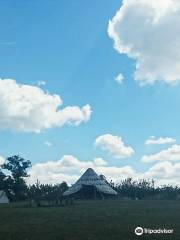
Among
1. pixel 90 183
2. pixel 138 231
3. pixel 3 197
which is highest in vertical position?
pixel 90 183

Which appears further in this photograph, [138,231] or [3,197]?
[3,197]

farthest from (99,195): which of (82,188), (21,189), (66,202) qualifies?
(66,202)

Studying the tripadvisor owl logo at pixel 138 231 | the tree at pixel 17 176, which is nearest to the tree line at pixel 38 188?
the tree at pixel 17 176

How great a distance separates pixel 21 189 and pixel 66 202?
50605 mm

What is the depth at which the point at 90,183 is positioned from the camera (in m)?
84.2

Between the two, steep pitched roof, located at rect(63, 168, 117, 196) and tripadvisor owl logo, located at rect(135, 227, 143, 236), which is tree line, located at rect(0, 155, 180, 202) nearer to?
steep pitched roof, located at rect(63, 168, 117, 196)

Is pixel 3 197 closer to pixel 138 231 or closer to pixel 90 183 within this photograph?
pixel 90 183

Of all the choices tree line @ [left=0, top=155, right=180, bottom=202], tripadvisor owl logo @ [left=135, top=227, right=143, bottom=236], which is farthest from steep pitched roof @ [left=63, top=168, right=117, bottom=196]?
tripadvisor owl logo @ [left=135, top=227, right=143, bottom=236]

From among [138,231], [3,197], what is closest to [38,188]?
[3,197]

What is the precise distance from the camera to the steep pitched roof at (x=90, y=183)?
84.2 m

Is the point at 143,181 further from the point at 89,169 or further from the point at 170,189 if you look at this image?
the point at 89,169

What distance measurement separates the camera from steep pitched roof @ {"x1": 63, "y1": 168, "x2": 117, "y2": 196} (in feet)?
276

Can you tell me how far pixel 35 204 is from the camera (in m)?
52.2

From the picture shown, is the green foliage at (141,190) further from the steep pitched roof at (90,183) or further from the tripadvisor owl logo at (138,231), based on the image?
the tripadvisor owl logo at (138,231)
